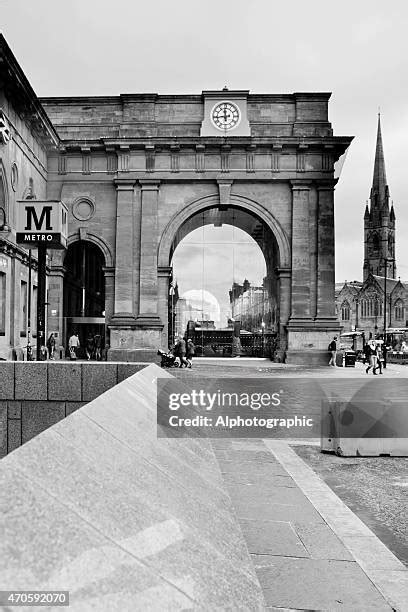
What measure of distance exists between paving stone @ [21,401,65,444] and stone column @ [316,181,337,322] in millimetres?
26448

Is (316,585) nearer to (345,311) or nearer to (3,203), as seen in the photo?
(3,203)

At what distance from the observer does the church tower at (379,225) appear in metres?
129

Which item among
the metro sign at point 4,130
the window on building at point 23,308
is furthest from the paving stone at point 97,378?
the window on building at point 23,308

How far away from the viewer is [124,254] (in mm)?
33531

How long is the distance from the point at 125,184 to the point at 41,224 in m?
18.5

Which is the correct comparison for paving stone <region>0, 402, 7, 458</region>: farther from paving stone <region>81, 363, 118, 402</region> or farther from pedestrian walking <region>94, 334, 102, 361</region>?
pedestrian walking <region>94, 334, 102, 361</region>

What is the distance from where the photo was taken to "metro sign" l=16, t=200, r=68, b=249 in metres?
15.6

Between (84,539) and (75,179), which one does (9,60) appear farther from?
(84,539)

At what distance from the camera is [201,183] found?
112ft

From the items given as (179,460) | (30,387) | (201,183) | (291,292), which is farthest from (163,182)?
(179,460)

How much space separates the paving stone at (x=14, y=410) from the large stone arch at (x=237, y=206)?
25.6 m

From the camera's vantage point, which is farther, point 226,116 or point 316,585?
point 226,116

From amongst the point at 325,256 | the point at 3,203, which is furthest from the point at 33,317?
the point at 325,256

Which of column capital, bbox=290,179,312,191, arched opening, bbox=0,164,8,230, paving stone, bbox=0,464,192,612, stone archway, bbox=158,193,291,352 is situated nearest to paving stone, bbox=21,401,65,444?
paving stone, bbox=0,464,192,612
